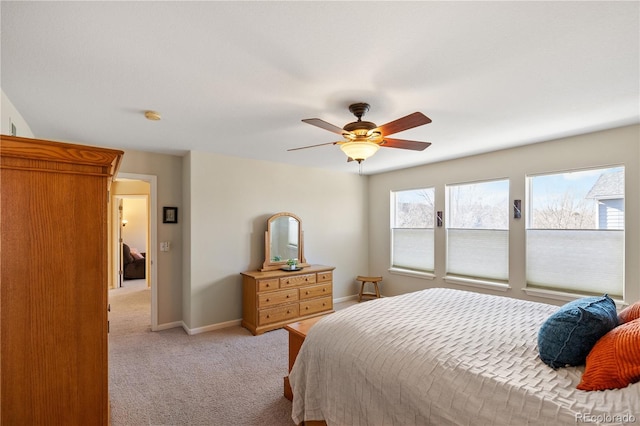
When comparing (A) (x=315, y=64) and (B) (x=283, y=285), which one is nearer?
(A) (x=315, y=64)

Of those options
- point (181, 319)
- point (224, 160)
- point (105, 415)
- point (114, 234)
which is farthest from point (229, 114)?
point (114, 234)

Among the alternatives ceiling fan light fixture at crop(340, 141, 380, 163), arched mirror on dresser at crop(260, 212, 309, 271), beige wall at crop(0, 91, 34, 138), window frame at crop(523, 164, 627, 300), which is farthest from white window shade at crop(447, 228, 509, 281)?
beige wall at crop(0, 91, 34, 138)

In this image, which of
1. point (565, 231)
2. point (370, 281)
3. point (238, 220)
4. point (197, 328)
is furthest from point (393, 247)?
point (197, 328)

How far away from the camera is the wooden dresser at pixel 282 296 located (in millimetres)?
4035

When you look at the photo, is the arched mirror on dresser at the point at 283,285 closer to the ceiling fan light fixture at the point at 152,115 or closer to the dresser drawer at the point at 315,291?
the dresser drawer at the point at 315,291

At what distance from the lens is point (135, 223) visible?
9.23m

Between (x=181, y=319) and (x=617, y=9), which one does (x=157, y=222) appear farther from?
(x=617, y=9)

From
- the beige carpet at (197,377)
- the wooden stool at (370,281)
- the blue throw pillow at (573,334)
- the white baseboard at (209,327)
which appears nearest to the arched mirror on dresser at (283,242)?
the white baseboard at (209,327)

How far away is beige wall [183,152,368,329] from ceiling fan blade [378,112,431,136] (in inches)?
104

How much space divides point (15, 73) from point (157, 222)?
244cm

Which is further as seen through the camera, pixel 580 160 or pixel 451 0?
pixel 580 160

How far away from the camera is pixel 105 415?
1272 millimetres

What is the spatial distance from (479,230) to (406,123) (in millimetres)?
2933

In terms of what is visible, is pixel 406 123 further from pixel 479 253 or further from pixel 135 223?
pixel 135 223
